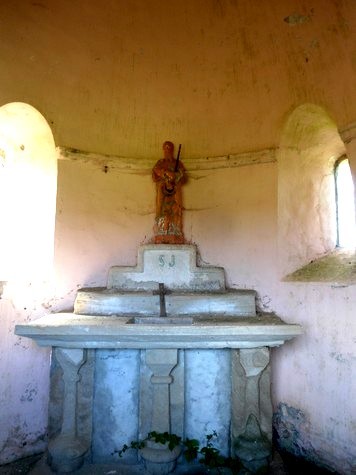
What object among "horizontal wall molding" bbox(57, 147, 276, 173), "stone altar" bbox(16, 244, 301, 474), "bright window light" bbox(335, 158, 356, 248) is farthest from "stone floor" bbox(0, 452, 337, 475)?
"horizontal wall molding" bbox(57, 147, 276, 173)

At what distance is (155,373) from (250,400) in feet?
3.24

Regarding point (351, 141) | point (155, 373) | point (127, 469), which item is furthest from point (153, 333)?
point (351, 141)

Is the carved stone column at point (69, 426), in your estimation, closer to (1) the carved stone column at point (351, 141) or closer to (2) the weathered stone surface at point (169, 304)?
(2) the weathered stone surface at point (169, 304)

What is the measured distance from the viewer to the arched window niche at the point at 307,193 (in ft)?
14.3

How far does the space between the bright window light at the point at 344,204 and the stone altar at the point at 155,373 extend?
141cm

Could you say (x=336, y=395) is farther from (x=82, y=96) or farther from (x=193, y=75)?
(x=82, y=96)

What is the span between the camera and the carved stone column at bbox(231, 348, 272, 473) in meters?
3.59

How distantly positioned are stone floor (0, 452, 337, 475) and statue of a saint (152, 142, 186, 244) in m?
2.52

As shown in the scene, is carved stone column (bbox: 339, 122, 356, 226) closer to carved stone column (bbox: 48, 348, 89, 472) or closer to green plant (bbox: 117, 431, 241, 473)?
green plant (bbox: 117, 431, 241, 473)

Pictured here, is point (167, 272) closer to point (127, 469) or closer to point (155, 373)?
point (155, 373)

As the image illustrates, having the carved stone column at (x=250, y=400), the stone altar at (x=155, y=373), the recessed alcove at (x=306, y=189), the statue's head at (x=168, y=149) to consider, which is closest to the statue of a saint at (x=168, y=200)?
the statue's head at (x=168, y=149)

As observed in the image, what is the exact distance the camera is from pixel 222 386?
3795 mm

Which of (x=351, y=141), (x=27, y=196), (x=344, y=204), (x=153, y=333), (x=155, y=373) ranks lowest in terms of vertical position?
(x=155, y=373)

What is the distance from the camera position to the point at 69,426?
356cm
